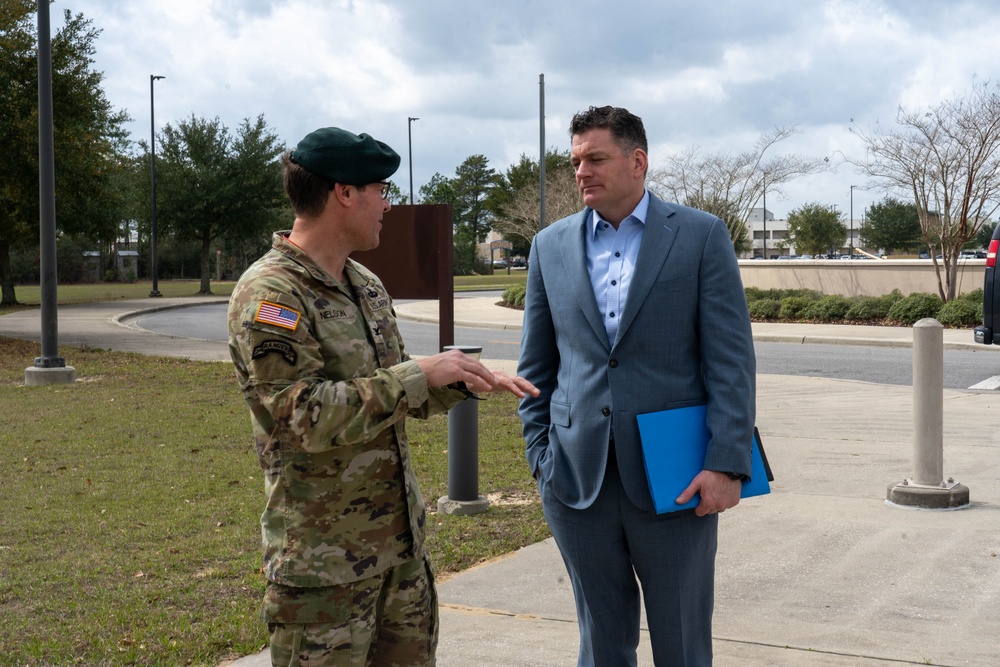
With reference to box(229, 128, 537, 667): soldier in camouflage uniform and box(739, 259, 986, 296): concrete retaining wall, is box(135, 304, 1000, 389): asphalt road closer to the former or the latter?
box(739, 259, 986, 296): concrete retaining wall

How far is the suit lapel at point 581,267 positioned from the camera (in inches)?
118

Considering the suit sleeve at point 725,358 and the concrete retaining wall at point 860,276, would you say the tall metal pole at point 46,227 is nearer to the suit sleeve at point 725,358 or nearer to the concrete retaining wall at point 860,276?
the suit sleeve at point 725,358

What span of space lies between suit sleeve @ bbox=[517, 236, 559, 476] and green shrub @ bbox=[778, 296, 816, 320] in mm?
21347

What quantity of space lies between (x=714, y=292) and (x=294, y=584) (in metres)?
1.34

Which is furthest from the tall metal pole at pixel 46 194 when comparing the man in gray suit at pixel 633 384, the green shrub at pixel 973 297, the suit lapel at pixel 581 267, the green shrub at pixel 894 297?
the green shrub at pixel 973 297

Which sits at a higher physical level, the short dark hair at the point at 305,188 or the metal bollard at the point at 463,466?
the short dark hair at the point at 305,188

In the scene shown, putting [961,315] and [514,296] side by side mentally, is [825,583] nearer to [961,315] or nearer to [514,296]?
[961,315]

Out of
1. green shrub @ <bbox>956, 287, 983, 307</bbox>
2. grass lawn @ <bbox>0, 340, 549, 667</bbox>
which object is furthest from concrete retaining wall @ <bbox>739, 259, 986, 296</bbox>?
grass lawn @ <bbox>0, 340, 549, 667</bbox>

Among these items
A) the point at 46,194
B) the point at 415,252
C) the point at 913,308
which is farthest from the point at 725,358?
the point at 913,308

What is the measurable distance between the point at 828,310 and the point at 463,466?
18.4 metres

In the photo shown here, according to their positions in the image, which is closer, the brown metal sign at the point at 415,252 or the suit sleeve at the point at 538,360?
the suit sleeve at the point at 538,360

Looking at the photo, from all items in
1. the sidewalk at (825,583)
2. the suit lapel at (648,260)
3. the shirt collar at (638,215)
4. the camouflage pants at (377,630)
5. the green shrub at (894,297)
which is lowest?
the sidewalk at (825,583)

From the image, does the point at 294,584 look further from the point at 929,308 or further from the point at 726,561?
the point at 929,308

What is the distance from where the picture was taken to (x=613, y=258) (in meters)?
3.08
